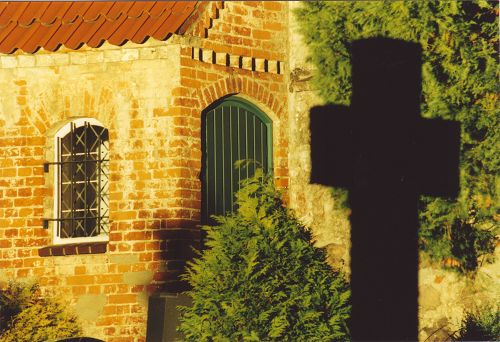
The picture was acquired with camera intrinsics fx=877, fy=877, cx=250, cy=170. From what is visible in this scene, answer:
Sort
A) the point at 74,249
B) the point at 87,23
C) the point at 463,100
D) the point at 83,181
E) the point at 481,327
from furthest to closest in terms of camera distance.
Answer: the point at 83,181
the point at 87,23
the point at 463,100
the point at 74,249
the point at 481,327

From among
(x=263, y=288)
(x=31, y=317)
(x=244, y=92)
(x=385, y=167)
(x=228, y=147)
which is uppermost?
(x=244, y=92)

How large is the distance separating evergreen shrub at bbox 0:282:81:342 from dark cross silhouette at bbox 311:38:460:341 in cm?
335

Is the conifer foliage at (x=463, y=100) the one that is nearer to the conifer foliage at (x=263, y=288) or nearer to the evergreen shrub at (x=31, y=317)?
the conifer foliage at (x=263, y=288)

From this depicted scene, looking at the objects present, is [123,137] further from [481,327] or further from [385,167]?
[481,327]

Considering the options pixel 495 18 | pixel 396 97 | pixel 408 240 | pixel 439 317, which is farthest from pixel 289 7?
pixel 439 317

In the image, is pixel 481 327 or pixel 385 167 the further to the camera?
pixel 385 167

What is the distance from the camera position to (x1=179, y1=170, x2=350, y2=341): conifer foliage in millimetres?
8047

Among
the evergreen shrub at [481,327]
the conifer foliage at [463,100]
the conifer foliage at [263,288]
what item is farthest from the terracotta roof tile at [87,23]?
the evergreen shrub at [481,327]

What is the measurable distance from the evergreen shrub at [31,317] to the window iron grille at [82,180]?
815 mm

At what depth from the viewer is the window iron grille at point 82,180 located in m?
10.5

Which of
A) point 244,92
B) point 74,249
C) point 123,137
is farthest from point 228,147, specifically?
point 74,249

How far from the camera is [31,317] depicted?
385 inches

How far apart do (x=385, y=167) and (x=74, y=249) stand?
3810 mm

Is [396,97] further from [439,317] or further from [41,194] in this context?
[41,194]
